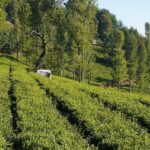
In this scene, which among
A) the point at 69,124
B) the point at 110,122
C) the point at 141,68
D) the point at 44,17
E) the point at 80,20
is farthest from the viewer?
the point at 141,68

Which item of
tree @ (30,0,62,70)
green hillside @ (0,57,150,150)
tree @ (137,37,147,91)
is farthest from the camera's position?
tree @ (137,37,147,91)

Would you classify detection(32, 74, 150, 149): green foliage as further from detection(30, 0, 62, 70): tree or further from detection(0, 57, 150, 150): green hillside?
detection(30, 0, 62, 70): tree

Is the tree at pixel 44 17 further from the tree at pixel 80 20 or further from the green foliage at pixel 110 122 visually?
the green foliage at pixel 110 122

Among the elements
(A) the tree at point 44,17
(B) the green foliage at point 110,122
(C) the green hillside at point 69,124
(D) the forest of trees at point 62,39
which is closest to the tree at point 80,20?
(D) the forest of trees at point 62,39

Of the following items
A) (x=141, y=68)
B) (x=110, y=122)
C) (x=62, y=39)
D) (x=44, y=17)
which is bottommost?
(x=110, y=122)

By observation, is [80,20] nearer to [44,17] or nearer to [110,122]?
[44,17]

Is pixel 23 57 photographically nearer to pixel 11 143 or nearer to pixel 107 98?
pixel 107 98

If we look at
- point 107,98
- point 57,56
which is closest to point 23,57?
point 57,56

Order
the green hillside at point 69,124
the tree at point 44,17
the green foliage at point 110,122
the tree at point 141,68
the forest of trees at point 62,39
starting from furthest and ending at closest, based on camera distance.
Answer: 1. the tree at point 141,68
2. the forest of trees at point 62,39
3. the tree at point 44,17
4. the green foliage at point 110,122
5. the green hillside at point 69,124

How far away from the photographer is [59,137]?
21734 mm

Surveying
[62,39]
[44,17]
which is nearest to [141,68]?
[62,39]

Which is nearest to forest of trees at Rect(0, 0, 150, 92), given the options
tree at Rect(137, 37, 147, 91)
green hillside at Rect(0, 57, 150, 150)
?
tree at Rect(137, 37, 147, 91)

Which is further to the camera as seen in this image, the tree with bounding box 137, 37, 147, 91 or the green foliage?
the tree with bounding box 137, 37, 147, 91

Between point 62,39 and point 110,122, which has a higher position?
point 62,39
